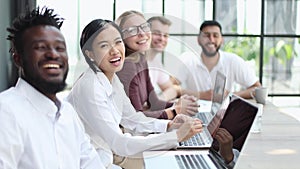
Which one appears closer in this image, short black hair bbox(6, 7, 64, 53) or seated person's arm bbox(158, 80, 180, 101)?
short black hair bbox(6, 7, 64, 53)

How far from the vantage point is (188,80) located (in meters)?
3.52

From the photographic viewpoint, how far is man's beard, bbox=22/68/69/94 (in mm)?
1245

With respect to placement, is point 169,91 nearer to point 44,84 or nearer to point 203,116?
point 203,116

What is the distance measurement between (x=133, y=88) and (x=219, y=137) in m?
0.78

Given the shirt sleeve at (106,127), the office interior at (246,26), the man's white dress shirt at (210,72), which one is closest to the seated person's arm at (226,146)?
the shirt sleeve at (106,127)

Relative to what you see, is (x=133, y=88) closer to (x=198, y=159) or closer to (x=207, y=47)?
(x=198, y=159)

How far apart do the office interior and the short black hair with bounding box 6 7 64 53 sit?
2831 millimetres

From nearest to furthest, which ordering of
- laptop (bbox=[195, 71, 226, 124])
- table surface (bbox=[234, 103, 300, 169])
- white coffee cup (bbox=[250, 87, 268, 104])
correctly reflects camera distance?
1. table surface (bbox=[234, 103, 300, 169])
2. laptop (bbox=[195, 71, 226, 124])
3. white coffee cup (bbox=[250, 87, 268, 104])

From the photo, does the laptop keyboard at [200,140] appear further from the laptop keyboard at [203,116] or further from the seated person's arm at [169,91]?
the seated person's arm at [169,91]

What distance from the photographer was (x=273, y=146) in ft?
6.11

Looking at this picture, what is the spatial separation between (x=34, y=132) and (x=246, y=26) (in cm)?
348

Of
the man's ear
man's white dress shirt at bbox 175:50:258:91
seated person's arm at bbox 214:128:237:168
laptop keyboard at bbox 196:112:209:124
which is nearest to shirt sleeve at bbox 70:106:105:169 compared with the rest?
the man's ear

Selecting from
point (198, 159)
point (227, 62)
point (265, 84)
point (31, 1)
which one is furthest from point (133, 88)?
point (265, 84)

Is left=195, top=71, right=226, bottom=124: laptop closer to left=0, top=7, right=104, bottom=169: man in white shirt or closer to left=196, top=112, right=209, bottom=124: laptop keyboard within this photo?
left=196, top=112, right=209, bottom=124: laptop keyboard
